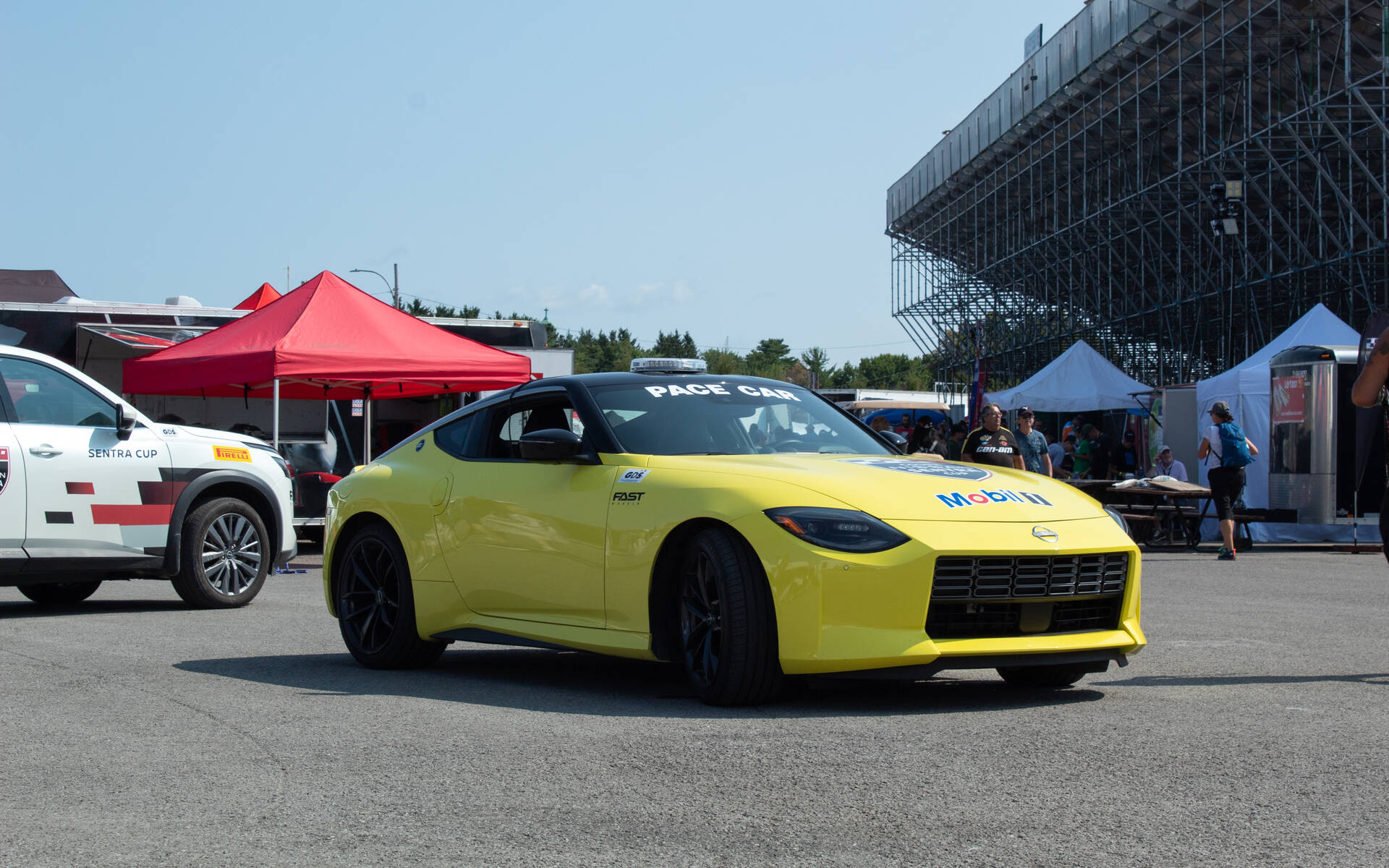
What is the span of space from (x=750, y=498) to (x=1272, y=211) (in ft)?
96.1

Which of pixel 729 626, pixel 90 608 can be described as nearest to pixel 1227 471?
pixel 90 608

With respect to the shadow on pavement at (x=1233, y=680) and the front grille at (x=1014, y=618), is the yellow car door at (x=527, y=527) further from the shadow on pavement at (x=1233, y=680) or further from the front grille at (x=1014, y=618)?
the shadow on pavement at (x=1233, y=680)

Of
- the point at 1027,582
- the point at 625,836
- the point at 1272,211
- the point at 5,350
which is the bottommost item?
the point at 625,836

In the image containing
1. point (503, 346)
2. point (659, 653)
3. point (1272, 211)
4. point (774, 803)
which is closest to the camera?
point (774, 803)

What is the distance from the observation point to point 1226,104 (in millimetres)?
33188

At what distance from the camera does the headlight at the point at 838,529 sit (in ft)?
17.0

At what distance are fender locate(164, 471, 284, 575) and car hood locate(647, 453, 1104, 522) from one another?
17.4 feet

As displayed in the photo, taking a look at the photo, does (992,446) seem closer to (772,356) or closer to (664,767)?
(664,767)

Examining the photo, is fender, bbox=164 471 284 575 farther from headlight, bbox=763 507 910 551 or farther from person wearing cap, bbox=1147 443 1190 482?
person wearing cap, bbox=1147 443 1190 482

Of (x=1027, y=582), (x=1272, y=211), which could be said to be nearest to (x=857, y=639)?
(x=1027, y=582)

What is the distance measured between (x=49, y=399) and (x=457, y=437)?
3.97 metres

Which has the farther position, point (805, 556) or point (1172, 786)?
point (805, 556)

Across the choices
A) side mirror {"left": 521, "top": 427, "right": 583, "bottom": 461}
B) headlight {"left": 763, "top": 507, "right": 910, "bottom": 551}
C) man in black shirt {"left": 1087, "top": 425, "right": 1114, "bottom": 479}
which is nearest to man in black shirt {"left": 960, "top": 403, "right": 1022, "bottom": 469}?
side mirror {"left": 521, "top": 427, "right": 583, "bottom": 461}

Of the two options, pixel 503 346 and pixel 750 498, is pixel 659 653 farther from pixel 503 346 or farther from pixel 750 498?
pixel 503 346
